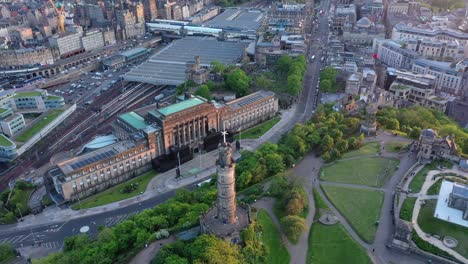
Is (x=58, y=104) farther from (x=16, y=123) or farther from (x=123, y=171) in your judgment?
(x=123, y=171)

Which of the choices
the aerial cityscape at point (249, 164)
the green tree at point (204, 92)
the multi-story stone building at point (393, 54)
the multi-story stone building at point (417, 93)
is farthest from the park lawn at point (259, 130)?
the multi-story stone building at point (393, 54)

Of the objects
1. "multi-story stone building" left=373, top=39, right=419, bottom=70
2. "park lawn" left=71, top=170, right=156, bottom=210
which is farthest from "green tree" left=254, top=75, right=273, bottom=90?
"multi-story stone building" left=373, top=39, right=419, bottom=70

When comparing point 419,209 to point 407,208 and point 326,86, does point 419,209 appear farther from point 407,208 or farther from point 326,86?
point 326,86

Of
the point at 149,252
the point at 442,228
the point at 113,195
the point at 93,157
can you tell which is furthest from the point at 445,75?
the point at 149,252

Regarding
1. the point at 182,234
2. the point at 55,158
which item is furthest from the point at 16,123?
the point at 182,234

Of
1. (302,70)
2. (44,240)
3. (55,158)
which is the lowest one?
(44,240)

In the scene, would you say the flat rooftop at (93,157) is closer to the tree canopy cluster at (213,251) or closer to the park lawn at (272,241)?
the tree canopy cluster at (213,251)

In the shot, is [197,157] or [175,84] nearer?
[197,157]
